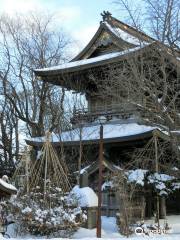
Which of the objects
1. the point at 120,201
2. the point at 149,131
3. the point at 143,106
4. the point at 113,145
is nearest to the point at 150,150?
the point at 149,131

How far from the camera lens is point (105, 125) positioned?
22.1m

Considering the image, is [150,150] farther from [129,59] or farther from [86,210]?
[129,59]

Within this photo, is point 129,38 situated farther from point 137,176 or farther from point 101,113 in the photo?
point 137,176

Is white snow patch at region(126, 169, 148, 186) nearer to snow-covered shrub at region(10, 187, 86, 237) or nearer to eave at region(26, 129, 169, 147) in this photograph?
eave at region(26, 129, 169, 147)

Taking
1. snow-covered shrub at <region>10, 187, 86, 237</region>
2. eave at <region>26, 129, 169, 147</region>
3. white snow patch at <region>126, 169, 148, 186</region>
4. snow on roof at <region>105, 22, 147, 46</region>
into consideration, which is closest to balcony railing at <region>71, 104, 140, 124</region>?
eave at <region>26, 129, 169, 147</region>

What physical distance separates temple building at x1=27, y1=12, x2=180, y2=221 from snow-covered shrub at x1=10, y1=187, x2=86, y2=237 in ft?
6.51

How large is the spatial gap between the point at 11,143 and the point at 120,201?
2280 centimetres

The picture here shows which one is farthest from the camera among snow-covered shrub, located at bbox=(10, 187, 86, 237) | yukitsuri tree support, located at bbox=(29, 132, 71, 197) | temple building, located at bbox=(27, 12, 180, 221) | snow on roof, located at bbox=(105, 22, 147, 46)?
temple building, located at bbox=(27, 12, 180, 221)

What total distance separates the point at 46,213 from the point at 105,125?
724 centimetres

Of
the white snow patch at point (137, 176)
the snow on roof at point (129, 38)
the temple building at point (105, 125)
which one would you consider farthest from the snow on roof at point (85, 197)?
the snow on roof at point (129, 38)

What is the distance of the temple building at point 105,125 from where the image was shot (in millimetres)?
19078

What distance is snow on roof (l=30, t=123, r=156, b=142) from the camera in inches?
785

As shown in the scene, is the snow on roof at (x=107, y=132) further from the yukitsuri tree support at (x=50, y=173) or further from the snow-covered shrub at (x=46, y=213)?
the snow-covered shrub at (x=46, y=213)

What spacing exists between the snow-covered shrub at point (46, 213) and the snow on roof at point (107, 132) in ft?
14.9
